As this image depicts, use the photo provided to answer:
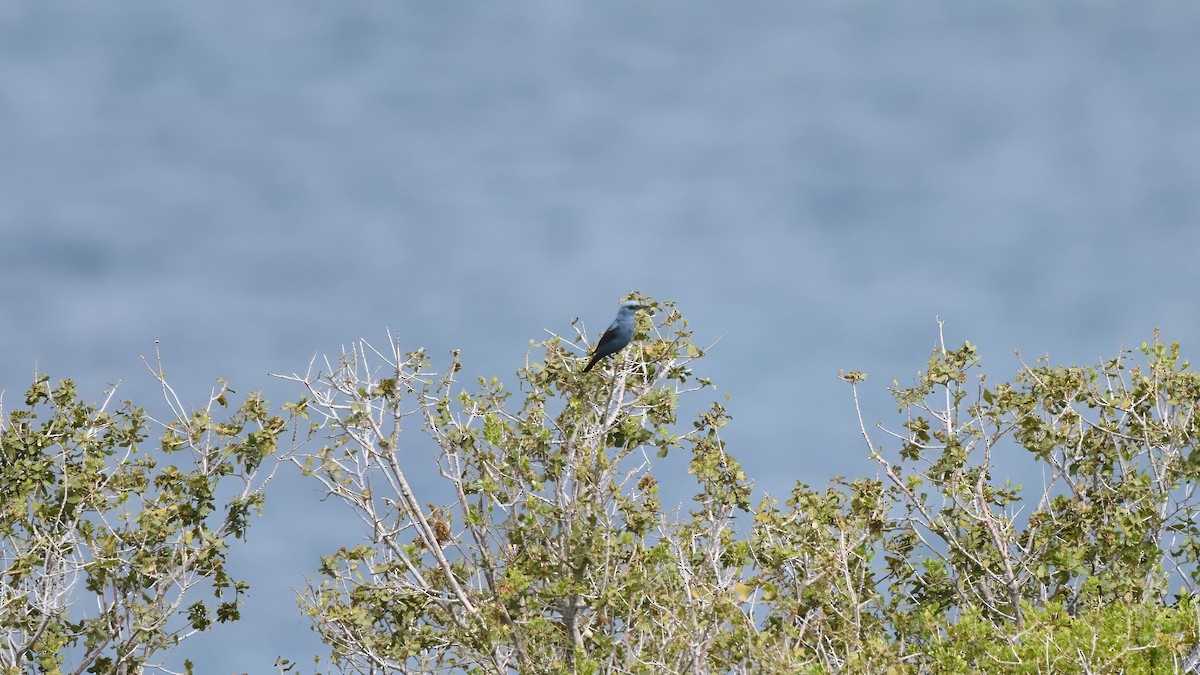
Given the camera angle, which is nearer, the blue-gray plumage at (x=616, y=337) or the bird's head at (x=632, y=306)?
the blue-gray plumage at (x=616, y=337)

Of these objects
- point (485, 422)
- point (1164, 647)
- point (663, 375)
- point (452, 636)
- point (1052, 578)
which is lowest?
point (1164, 647)

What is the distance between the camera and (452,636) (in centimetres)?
1677

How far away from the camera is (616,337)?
1806 cm

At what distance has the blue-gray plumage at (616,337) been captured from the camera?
18047 millimetres

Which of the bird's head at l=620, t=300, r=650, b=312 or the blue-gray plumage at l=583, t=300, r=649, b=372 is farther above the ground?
the bird's head at l=620, t=300, r=650, b=312

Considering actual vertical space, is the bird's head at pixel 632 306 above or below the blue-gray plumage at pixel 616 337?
above

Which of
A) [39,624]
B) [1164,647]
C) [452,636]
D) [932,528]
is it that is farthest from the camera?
[932,528]

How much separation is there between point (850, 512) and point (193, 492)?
977 centimetres

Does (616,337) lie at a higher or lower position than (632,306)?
lower

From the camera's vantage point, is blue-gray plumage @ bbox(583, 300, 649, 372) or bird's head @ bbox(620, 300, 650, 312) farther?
bird's head @ bbox(620, 300, 650, 312)

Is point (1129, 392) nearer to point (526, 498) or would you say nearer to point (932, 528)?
point (932, 528)

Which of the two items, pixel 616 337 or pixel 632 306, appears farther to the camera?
pixel 632 306

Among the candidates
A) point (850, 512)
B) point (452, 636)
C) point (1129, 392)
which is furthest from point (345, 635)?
point (1129, 392)

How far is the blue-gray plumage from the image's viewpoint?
18.0 meters
